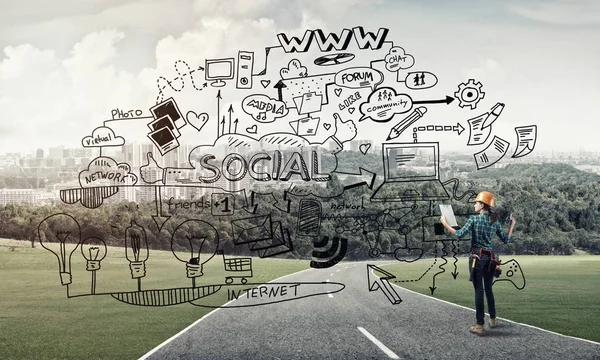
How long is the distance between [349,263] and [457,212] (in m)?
3.03

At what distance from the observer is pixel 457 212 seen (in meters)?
15.8

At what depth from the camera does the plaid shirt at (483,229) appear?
44.7 feet

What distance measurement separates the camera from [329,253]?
16.2 meters

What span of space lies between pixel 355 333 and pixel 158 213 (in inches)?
227

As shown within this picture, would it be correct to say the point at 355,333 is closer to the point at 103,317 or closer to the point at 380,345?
the point at 380,345

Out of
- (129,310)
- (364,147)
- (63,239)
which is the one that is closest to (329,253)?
(364,147)

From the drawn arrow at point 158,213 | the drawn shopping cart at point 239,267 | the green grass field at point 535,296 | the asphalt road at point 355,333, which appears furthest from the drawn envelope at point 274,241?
the green grass field at point 535,296

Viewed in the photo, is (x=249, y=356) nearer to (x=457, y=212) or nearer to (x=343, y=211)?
(x=343, y=211)

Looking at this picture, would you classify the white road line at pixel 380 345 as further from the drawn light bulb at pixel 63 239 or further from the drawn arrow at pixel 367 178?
the drawn light bulb at pixel 63 239

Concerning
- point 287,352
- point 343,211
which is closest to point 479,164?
point 343,211

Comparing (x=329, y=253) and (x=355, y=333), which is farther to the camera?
(x=329, y=253)

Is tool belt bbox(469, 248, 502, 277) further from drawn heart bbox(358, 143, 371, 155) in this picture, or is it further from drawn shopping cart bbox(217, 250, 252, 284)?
drawn shopping cart bbox(217, 250, 252, 284)

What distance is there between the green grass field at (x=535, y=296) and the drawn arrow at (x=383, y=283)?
0.23 meters

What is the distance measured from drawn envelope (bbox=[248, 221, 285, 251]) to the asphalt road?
Answer: 4.63 feet
